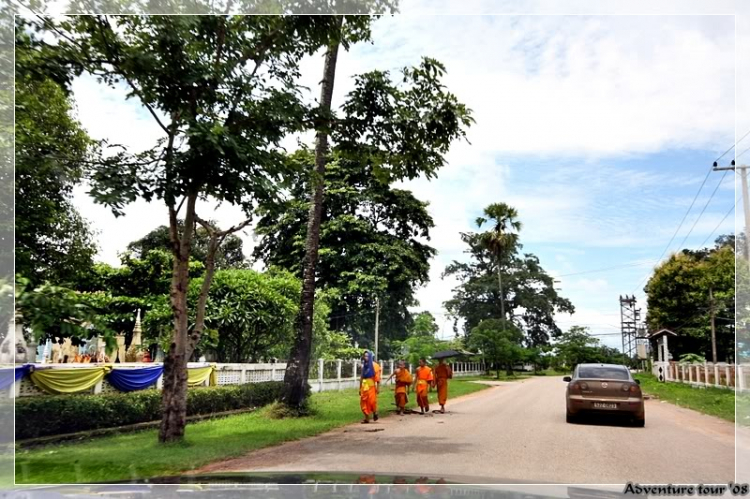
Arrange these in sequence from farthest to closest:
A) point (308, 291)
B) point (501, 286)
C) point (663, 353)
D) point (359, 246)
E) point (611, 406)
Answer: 1. point (501, 286)
2. point (663, 353)
3. point (359, 246)
4. point (308, 291)
5. point (611, 406)

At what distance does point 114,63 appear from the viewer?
843 cm

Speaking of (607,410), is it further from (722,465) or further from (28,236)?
(28,236)

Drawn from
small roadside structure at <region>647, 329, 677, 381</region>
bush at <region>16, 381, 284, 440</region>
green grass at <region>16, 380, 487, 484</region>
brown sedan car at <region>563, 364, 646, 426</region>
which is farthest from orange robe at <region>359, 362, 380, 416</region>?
small roadside structure at <region>647, 329, 677, 381</region>

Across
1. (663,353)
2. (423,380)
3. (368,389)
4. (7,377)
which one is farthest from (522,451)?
(663,353)

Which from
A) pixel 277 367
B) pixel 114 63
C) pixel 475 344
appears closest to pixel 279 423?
pixel 277 367

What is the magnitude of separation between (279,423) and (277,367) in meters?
3.77

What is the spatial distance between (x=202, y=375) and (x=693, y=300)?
3137 cm

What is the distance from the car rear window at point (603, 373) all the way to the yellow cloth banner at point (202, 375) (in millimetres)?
7652

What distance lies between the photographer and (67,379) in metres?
9.33

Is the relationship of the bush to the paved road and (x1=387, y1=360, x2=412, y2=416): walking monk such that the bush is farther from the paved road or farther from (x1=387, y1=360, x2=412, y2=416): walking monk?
(x1=387, y1=360, x2=412, y2=416): walking monk

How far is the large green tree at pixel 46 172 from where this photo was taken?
841cm

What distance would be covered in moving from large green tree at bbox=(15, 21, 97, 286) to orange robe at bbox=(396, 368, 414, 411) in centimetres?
748

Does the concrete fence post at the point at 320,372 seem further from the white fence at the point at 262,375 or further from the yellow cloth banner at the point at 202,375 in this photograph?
the yellow cloth banner at the point at 202,375

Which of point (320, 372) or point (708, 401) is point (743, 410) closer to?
point (708, 401)
